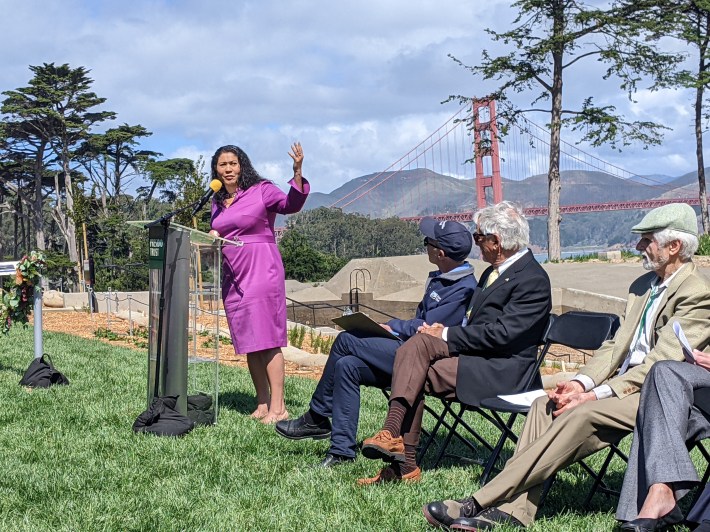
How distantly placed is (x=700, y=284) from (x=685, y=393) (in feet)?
1.71

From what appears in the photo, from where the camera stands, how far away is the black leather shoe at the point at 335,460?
4250 millimetres

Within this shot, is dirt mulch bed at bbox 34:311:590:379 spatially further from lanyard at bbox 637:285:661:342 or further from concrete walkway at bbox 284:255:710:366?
lanyard at bbox 637:285:661:342

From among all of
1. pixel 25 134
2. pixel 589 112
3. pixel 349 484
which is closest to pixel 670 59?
pixel 589 112

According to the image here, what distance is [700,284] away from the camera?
3477 millimetres

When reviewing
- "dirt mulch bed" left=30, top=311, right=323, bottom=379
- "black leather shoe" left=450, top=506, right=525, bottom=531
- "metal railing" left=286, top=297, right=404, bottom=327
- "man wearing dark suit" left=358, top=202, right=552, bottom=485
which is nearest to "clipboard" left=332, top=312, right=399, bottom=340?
"man wearing dark suit" left=358, top=202, right=552, bottom=485

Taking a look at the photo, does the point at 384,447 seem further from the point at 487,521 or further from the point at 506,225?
the point at 506,225

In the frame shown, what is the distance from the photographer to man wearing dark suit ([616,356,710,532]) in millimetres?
3012

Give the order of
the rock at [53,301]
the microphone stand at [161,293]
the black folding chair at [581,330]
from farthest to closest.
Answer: the rock at [53,301], the microphone stand at [161,293], the black folding chair at [581,330]

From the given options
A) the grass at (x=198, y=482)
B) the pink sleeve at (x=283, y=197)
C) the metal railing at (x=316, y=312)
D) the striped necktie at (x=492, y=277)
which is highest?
the pink sleeve at (x=283, y=197)

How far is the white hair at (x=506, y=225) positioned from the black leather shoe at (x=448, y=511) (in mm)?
1305

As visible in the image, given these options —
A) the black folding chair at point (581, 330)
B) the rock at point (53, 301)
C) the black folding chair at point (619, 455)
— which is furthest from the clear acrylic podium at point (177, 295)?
the rock at point (53, 301)

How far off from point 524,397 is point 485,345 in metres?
0.34

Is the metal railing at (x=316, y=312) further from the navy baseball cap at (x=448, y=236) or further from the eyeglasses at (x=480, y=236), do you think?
the eyeglasses at (x=480, y=236)

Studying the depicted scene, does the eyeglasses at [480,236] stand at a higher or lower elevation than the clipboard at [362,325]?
higher
